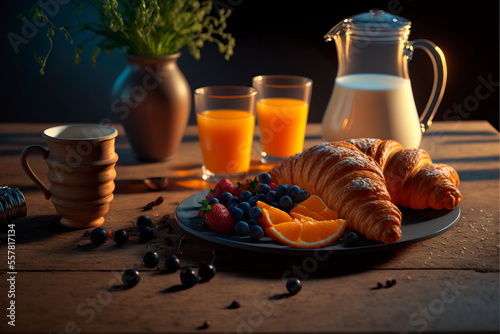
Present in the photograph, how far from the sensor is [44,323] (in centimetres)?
89

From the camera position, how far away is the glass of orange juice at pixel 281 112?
1680mm

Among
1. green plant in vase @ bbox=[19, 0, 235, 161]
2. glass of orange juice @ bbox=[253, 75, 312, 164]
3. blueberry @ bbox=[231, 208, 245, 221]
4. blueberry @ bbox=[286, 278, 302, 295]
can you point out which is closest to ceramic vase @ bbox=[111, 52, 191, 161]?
green plant in vase @ bbox=[19, 0, 235, 161]

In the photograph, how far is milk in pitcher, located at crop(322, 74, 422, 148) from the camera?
1.55m

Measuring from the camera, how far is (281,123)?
1683 millimetres

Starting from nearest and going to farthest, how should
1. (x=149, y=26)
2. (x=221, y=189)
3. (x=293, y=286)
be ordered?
(x=293, y=286) → (x=221, y=189) → (x=149, y=26)

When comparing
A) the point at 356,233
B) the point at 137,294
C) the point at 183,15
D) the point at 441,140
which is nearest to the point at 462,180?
the point at 441,140

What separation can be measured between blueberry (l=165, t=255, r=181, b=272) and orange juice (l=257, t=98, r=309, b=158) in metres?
0.70

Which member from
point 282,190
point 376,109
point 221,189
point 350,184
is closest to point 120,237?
point 221,189

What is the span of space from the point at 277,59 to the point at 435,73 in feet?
2.98

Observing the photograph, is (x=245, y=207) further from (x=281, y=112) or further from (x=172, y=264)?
(x=281, y=112)

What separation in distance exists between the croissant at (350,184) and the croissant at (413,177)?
5cm

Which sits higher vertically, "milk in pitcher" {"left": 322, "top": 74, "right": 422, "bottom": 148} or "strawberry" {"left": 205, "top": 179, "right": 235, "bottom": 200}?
"milk in pitcher" {"left": 322, "top": 74, "right": 422, "bottom": 148}

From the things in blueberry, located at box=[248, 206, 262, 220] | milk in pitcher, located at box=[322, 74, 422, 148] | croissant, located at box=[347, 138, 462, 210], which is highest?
milk in pitcher, located at box=[322, 74, 422, 148]

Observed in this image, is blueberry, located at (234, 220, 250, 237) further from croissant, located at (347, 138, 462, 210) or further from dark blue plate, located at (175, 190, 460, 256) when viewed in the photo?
croissant, located at (347, 138, 462, 210)
